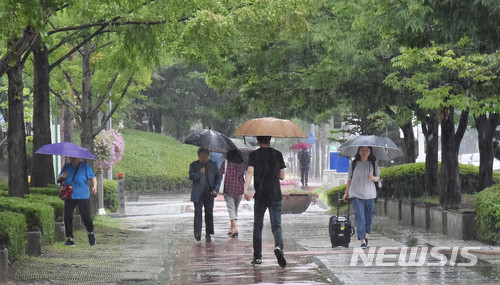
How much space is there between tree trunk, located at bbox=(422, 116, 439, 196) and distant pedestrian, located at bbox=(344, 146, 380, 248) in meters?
8.63

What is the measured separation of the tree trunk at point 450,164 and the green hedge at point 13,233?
448 inches

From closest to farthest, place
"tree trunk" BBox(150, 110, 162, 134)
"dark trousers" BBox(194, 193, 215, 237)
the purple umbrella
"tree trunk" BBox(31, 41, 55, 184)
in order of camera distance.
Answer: the purple umbrella < "dark trousers" BBox(194, 193, 215, 237) < "tree trunk" BBox(31, 41, 55, 184) < "tree trunk" BBox(150, 110, 162, 134)

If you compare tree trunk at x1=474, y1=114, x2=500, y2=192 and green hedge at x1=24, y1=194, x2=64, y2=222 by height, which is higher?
tree trunk at x1=474, y1=114, x2=500, y2=192

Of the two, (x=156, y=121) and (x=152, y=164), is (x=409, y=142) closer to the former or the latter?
(x=152, y=164)

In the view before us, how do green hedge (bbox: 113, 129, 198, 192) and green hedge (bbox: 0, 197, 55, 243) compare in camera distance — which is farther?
green hedge (bbox: 113, 129, 198, 192)

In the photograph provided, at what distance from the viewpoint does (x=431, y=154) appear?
24641 millimetres

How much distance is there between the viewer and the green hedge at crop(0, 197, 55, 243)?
1352 centimetres

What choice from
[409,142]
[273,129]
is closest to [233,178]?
[273,129]

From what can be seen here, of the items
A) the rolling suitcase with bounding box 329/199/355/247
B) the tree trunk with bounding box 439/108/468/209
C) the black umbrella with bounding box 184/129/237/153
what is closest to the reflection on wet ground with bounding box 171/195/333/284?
the rolling suitcase with bounding box 329/199/355/247

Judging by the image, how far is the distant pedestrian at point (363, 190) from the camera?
15.0 m

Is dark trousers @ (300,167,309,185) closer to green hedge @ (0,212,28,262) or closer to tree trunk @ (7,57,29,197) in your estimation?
tree trunk @ (7,57,29,197)

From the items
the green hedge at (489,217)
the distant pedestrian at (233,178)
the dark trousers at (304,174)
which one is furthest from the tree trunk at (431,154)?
the dark trousers at (304,174)

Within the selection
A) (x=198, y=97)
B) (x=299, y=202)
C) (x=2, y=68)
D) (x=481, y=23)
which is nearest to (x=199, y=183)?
(x=2, y=68)

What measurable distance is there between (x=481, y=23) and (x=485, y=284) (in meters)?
3.47
